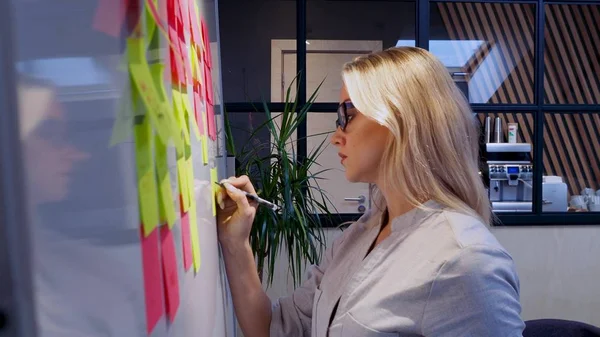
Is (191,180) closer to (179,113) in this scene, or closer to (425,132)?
(179,113)

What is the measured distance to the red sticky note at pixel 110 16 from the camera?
1.03ft

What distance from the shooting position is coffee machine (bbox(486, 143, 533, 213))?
14.4 ft

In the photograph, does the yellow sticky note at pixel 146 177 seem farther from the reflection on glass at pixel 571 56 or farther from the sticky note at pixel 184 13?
Answer: the reflection on glass at pixel 571 56

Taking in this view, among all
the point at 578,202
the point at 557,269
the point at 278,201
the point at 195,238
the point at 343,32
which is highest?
the point at 343,32

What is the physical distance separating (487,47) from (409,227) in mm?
4764

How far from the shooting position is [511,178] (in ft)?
15.0

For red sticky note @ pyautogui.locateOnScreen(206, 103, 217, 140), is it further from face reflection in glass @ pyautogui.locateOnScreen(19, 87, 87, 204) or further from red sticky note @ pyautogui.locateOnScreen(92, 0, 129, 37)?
face reflection in glass @ pyautogui.locateOnScreen(19, 87, 87, 204)

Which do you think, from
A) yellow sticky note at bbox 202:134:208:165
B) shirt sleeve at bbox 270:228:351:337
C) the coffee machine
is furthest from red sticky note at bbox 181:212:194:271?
the coffee machine

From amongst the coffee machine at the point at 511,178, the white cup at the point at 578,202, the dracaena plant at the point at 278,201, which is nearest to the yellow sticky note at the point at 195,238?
the dracaena plant at the point at 278,201

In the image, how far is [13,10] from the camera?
21cm

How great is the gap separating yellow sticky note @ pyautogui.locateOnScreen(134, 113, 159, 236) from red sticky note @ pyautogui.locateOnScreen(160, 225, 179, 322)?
4 cm

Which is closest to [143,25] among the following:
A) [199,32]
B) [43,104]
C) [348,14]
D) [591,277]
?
[43,104]

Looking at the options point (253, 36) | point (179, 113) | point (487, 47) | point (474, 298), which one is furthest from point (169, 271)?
point (487, 47)

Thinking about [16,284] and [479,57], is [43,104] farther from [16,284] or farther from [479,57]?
[479,57]
